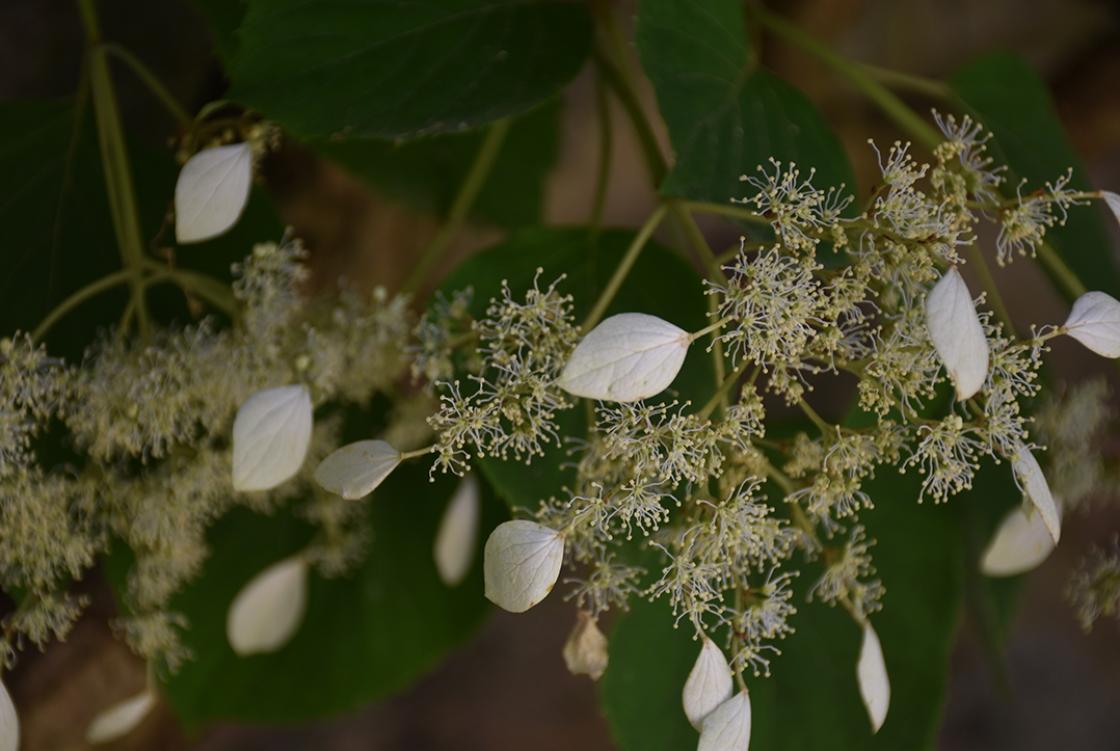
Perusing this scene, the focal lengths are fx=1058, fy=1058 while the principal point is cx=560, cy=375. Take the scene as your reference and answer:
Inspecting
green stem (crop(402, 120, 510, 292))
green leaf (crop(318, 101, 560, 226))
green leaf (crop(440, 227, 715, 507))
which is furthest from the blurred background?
green leaf (crop(440, 227, 715, 507))

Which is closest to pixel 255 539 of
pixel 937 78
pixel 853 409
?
pixel 853 409

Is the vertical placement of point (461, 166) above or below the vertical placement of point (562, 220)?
above

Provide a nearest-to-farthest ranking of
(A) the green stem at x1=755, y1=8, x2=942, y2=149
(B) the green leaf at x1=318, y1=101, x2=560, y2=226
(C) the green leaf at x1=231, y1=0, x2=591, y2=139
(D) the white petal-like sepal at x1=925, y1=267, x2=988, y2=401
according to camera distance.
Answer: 1. (D) the white petal-like sepal at x1=925, y1=267, x2=988, y2=401
2. (C) the green leaf at x1=231, y1=0, x2=591, y2=139
3. (A) the green stem at x1=755, y1=8, x2=942, y2=149
4. (B) the green leaf at x1=318, y1=101, x2=560, y2=226

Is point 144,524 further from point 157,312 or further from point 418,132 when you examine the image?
point 418,132

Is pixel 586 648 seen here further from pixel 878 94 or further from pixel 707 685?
pixel 878 94

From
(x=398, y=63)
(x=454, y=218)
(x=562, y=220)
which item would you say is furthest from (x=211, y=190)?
(x=562, y=220)

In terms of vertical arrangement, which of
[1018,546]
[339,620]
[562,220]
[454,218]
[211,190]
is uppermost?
[211,190]

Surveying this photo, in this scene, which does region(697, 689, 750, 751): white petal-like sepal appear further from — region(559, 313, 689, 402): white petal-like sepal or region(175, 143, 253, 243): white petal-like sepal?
region(175, 143, 253, 243): white petal-like sepal
